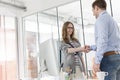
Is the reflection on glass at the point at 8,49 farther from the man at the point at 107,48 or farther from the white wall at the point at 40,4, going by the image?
the man at the point at 107,48

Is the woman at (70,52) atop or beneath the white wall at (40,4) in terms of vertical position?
beneath

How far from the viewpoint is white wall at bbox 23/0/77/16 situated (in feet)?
10.5

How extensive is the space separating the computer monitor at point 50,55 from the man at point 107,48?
1.56 meters

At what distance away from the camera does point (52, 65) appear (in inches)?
124

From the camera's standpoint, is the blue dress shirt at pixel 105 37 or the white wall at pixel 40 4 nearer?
the blue dress shirt at pixel 105 37

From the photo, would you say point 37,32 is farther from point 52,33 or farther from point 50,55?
point 50,55

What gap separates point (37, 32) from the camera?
3416 millimetres

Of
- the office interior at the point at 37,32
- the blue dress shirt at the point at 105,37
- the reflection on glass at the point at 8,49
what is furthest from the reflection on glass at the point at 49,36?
the blue dress shirt at the point at 105,37

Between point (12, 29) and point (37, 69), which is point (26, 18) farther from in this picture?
point (37, 69)

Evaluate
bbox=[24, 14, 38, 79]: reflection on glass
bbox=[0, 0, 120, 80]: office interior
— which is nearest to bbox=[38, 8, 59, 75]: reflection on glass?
bbox=[0, 0, 120, 80]: office interior

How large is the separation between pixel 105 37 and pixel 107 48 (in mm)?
92

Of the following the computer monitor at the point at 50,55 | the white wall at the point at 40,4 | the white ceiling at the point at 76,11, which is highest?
the white wall at the point at 40,4

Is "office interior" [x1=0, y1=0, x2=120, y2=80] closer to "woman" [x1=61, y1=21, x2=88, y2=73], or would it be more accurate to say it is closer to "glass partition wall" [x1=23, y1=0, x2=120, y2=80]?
"glass partition wall" [x1=23, y1=0, x2=120, y2=80]

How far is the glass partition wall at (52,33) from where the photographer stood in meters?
2.76
